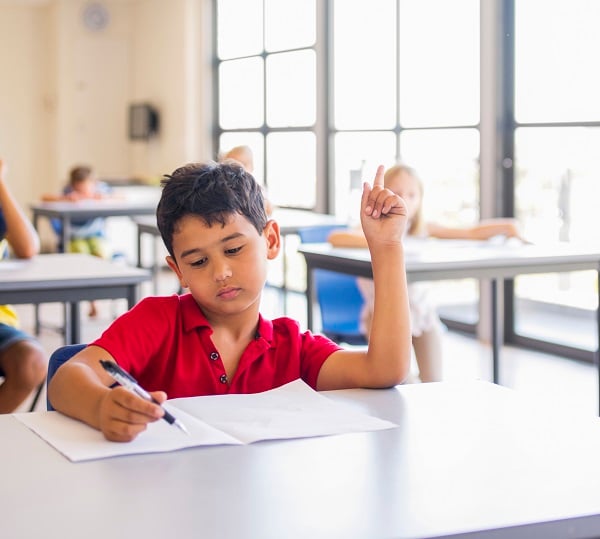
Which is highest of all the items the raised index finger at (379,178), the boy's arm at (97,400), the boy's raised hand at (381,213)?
the raised index finger at (379,178)

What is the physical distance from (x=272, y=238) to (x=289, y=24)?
6.18m

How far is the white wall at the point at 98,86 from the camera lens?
9.04 metres

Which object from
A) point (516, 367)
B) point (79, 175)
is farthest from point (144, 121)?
point (516, 367)

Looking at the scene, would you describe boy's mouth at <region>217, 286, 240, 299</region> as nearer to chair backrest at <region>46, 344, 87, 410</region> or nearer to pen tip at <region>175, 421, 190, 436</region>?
chair backrest at <region>46, 344, 87, 410</region>

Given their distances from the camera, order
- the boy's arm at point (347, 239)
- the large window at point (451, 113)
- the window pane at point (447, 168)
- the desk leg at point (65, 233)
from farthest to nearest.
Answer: the desk leg at point (65, 233) → the window pane at point (447, 168) → the large window at point (451, 113) → the boy's arm at point (347, 239)

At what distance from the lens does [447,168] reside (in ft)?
20.2

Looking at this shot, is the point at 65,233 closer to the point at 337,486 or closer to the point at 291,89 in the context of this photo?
the point at 291,89

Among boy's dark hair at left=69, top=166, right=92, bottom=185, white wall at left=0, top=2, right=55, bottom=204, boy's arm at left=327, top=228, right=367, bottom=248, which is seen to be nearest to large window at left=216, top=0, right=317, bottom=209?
boy's dark hair at left=69, top=166, right=92, bottom=185

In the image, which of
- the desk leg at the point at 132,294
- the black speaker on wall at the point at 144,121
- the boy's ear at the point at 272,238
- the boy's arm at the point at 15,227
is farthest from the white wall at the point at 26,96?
Answer: the boy's ear at the point at 272,238

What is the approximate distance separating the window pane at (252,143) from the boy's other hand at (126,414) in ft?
21.9

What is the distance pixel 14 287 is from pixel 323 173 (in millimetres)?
4576

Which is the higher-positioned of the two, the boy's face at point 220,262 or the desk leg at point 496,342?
the boy's face at point 220,262

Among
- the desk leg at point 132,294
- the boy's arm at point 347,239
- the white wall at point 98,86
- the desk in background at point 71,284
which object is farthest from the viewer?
the white wall at point 98,86

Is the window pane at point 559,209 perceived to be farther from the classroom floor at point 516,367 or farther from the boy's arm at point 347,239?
the boy's arm at point 347,239
